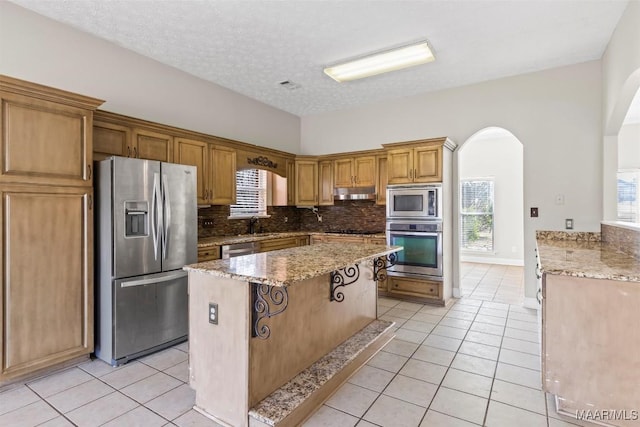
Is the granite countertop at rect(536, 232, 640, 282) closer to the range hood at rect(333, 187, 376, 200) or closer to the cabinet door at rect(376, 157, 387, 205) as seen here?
the cabinet door at rect(376, 157, 387, 205)

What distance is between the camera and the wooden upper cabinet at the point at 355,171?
5227mm

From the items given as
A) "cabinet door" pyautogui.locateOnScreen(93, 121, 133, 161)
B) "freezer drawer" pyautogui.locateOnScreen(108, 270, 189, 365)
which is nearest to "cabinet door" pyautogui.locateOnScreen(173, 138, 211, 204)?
"cabinet door" pyautogui.locateOnScreen(93, 121, 133, 161)

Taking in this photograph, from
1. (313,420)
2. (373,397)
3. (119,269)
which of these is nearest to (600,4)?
(373,397)

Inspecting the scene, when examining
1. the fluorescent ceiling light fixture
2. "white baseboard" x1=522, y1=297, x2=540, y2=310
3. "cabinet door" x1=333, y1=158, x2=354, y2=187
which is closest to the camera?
the fluorescent ceiling light fixture

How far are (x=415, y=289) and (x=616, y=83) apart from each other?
307 cm

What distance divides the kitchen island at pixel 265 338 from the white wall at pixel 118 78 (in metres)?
2.54

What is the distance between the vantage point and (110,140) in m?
3.27

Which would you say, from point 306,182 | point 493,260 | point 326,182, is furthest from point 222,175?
point 493,260

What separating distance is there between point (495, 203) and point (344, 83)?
5070 millimetres

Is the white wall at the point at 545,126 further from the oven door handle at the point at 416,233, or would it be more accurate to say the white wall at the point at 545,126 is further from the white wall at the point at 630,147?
the white wall at the point at 630,147

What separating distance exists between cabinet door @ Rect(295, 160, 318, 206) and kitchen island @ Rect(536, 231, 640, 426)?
4.02 metres

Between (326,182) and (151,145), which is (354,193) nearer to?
(326,182)

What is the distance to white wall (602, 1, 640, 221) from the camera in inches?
98.1

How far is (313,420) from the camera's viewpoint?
201 centimetres
